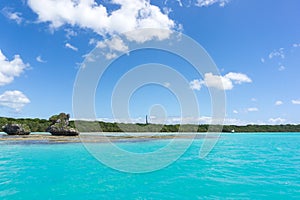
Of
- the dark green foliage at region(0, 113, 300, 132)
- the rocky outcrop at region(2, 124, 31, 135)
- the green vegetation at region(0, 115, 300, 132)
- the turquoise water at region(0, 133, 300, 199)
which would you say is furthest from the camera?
the green vegetation at region(0, 115, 300, 132)

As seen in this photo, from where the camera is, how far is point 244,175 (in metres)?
14.8

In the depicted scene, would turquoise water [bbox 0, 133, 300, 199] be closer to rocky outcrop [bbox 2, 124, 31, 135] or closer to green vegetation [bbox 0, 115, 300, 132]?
rocky outcrop [bbox 2, 124, 31, 135]

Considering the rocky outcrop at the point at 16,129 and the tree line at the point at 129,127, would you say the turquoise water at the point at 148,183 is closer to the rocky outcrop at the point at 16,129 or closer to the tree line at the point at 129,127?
the rocky outcrop at the point at 16,129

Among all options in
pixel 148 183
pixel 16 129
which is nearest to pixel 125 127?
pixel 16 129

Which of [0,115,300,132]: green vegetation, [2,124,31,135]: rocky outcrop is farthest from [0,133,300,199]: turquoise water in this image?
[0,115,300,132]: green vegetation

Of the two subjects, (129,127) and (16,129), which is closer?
(16,129)

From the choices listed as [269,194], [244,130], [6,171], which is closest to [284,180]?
[269,194]

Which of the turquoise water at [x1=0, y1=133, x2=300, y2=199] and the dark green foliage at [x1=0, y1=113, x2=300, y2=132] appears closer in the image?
the turquoise water at [x1=0, y1=133, x2=300, y2=199]

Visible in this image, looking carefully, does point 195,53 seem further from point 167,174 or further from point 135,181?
point 135,181

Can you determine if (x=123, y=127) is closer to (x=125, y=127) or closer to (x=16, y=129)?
(x=125, y=127)

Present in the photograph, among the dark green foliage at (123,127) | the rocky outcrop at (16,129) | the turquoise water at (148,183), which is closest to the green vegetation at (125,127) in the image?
the dark green foliage at (123,127)

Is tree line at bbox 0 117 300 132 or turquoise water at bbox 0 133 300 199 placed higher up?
tree line at bbox 0 117 300 132

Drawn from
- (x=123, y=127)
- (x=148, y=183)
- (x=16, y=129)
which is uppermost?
(x=123, y=127)

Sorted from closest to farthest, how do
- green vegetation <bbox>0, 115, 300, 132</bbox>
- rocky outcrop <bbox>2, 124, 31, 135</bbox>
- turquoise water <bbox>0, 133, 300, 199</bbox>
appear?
turquoise water <bbox>0, 133, 300, 199</bbox>
rocky outcrop <bbox>2, 124, 31, 135</bbox>
green vegetation <bbox>0, 115, 300, 132</bbox>
